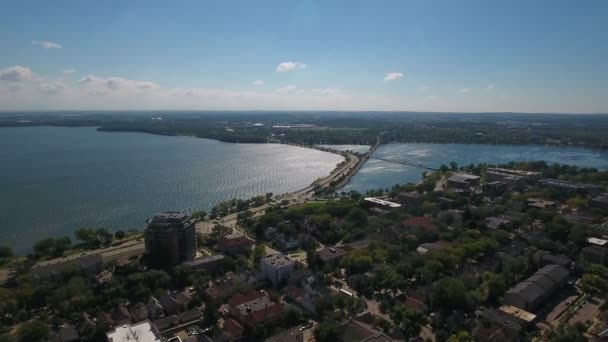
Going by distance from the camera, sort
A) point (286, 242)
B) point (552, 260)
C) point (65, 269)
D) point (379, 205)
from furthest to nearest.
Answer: point (379, 205), point (286, 242), point (552, 260), point (65, 269)

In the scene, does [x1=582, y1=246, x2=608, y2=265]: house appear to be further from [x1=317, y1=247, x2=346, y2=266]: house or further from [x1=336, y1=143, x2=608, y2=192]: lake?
[x1=336, y1=143, x2=608, y2=192]: lake

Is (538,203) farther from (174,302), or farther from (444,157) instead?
(444,157)

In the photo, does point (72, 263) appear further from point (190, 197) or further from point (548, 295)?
point (548, 295)

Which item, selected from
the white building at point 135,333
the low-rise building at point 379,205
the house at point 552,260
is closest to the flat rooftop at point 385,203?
the low-rise building at point 379,205

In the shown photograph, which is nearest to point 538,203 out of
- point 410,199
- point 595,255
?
point 410,199

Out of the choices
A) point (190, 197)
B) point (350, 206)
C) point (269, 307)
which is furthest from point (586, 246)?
point (190, 197)

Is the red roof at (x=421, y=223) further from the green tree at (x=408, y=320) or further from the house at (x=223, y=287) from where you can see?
the house at (x=223, y=287)

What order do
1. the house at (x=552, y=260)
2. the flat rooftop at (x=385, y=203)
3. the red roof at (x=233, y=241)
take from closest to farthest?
the house at (x=552, y=260)
the red roof at (x=233, y=241)
the flat rooftop at (x=385, y=203)
